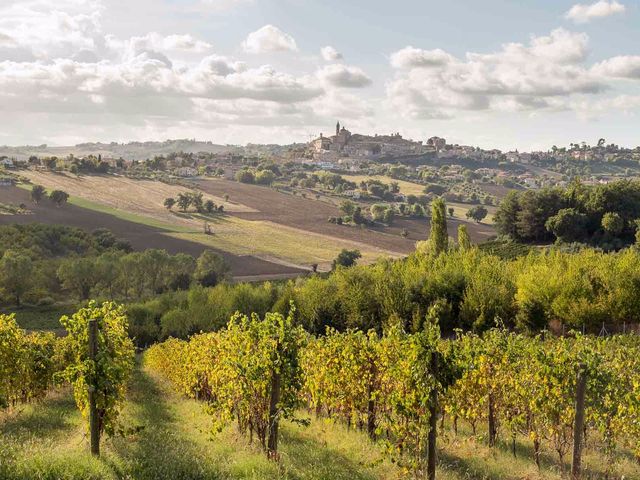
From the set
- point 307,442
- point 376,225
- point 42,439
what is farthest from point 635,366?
point 376,225

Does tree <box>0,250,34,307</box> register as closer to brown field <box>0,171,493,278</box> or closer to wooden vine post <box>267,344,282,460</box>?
brown field <box>0,171,493,278</box>

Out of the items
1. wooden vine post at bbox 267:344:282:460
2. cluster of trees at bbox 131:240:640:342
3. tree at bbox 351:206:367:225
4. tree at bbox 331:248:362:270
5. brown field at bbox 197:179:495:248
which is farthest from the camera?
tree at bbox 351:206:367:225

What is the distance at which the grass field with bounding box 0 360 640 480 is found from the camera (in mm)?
12773

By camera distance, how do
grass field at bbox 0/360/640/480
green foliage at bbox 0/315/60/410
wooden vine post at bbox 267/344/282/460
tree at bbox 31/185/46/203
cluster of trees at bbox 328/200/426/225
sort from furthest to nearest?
cluster of trees at bbox 328/200/426/225 < tree at bbox 31/185/46/203 < green foliage at bbox 0/315/60/410 < wooden vine post at bbox 267/344/282/460 < grass field at bbox 0/360/640/480

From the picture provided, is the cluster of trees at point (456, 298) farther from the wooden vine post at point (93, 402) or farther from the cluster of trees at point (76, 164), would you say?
the cluster of trees at point (76, 164)

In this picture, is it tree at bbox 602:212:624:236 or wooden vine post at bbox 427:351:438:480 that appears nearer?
wooden vine post at bbox 427:351:438:480

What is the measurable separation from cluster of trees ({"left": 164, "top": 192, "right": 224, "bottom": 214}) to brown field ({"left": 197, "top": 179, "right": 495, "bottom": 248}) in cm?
700

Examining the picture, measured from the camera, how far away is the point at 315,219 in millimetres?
147750

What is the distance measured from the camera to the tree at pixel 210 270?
83.4 metres

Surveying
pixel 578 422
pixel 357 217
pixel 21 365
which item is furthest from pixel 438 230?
pixel 357 217

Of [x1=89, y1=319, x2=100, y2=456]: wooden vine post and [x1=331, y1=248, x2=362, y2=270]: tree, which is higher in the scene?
[x1=89, y1=319, x2=100, y2=456]: wooden vine post

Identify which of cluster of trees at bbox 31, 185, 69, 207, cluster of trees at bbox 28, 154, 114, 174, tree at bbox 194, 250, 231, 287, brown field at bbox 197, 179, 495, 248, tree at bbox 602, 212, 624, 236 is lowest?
tree at bbox 194, 250, 231, 287

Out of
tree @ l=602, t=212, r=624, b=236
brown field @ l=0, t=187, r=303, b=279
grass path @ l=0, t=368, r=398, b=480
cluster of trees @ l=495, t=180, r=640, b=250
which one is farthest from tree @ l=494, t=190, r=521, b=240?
grass path @ l=0, t=368, r=398, b=480

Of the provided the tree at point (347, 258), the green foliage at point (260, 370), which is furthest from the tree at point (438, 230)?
the green foliage at point (260, 370)
